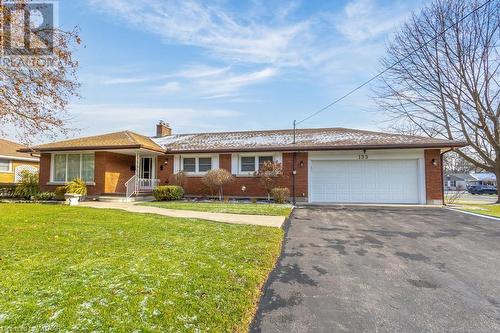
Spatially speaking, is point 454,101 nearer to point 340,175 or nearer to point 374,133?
point 374,133

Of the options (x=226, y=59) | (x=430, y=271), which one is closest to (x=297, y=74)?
(x=226, y=59)

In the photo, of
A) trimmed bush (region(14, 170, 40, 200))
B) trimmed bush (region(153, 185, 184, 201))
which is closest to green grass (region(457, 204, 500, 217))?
trimmed bush (region(153, 185, 184, 201))

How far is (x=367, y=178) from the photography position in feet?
47.5

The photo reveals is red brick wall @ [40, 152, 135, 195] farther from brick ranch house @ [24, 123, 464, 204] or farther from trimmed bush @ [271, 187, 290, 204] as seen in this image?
trimmed bush @ [271, 187, 290, 204]

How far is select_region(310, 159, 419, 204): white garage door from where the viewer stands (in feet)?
46.3

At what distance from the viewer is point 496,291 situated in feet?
12.6

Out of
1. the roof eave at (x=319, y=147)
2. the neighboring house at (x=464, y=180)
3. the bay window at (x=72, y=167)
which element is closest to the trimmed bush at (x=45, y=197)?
the bay window at (x=72, y=167)

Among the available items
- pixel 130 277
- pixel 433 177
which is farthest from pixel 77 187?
pixel 433 177

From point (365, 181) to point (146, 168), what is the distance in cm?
1229

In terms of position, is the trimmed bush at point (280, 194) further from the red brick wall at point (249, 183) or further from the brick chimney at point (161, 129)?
the brick chimney at point (161, 129)

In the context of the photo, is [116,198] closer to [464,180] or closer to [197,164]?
[197,164]

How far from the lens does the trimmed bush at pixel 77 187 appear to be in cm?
1432

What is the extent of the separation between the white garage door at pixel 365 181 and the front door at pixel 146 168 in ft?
30.7

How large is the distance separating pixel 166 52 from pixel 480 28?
60.3 ft
